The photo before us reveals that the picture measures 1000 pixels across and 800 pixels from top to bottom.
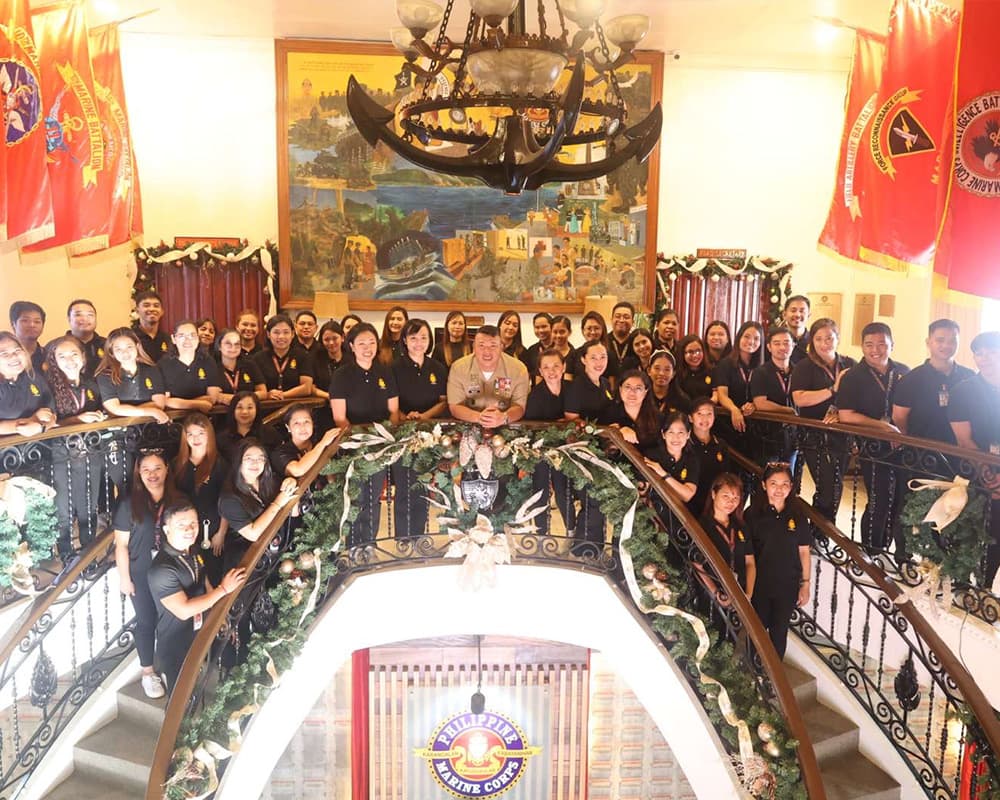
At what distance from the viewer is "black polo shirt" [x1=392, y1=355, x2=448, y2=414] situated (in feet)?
22.8

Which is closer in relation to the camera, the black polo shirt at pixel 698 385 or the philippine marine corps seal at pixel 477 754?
the black polo shirt at pixel 698 385

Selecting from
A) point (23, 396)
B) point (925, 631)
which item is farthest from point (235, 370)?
point (925, 631)

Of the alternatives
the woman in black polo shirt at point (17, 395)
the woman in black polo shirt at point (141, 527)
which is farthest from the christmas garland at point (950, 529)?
the woman in black polo shirt at point (17, 395)

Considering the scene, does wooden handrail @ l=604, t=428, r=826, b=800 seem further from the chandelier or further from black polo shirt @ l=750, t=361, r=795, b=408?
the chandelier

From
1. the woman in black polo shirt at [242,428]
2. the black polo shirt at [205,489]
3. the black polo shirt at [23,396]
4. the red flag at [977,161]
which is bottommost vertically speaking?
the black polo shirt at [205,489]

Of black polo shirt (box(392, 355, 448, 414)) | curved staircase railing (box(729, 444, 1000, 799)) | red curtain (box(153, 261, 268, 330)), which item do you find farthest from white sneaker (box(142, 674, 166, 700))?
red curtain (box(153, 261, 268, 330))

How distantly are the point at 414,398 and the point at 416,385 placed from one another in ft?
0.36

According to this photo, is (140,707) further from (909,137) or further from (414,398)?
(909,137)

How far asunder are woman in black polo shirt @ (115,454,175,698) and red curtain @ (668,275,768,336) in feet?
28.8

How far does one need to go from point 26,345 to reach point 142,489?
6.90 feet

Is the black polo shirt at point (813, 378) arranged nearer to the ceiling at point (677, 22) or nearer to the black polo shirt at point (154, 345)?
the ceiling at point (677, 22)

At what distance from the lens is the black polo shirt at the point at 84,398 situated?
602cm

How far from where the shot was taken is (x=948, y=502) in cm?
520

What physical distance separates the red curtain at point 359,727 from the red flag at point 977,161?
8.90 metres
